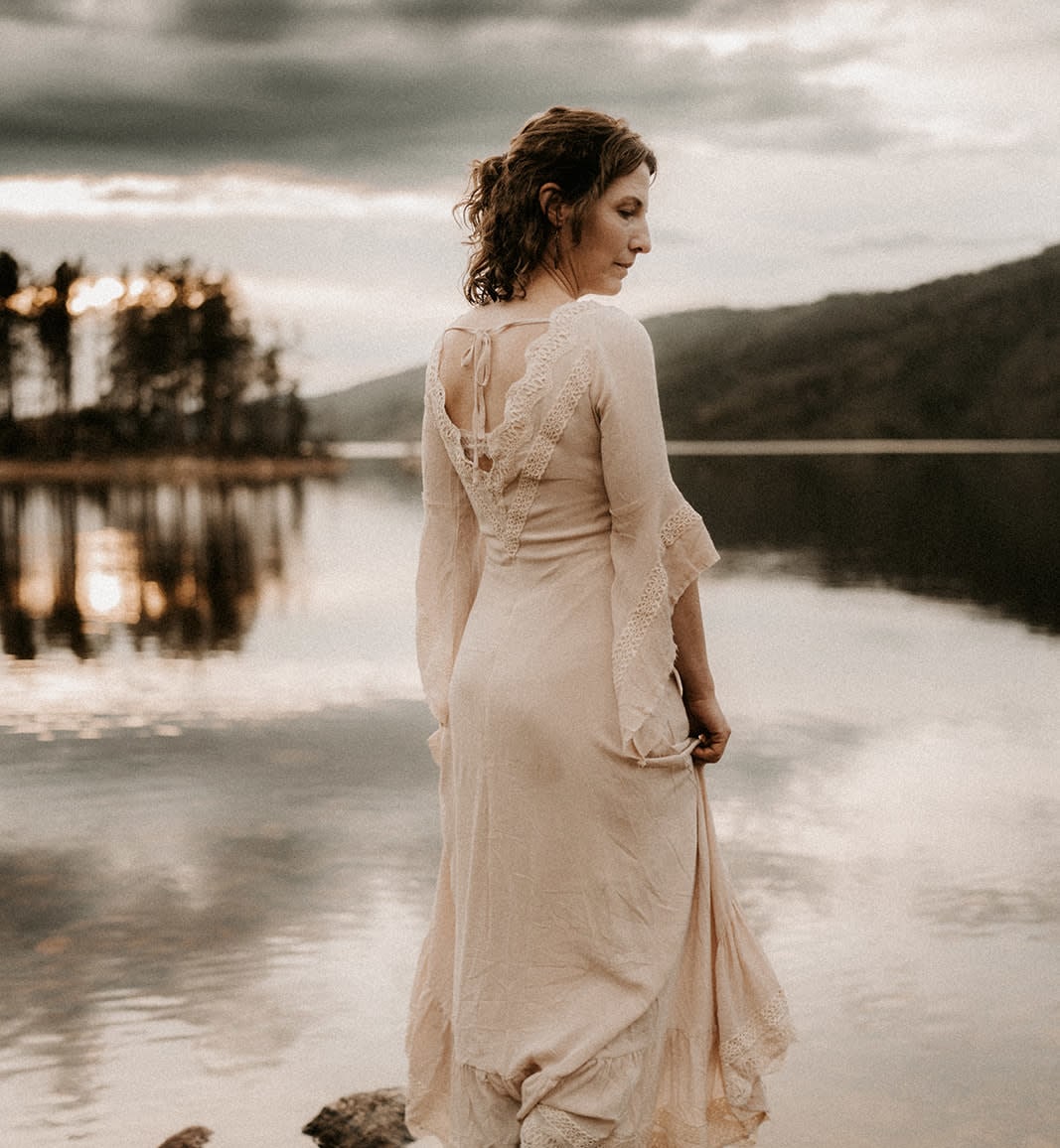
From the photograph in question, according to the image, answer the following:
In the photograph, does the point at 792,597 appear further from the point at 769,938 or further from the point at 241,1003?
the point at 241,1003

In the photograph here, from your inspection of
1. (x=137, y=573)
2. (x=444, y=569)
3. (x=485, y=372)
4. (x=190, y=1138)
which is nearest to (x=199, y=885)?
(x=190, y=1138)

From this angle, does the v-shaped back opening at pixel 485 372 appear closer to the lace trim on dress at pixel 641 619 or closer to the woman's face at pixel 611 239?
the woman's face at pixel 611 239

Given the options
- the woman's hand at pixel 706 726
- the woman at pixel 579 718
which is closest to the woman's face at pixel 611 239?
the woman at pixel 579 718

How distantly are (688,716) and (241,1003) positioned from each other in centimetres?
197

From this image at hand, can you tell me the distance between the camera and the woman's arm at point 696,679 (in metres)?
2.43

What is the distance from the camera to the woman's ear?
2330 mm

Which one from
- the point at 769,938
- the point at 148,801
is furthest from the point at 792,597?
the point at 769,938

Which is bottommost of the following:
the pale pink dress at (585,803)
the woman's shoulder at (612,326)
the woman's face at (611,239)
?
the pale pink dress at (585,803)

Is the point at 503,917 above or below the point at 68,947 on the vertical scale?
above

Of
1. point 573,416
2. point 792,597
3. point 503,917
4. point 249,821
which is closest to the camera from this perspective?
point 573,416

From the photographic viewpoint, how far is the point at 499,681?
2365mm

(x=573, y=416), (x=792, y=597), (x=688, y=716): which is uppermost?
(x=573, y=416)

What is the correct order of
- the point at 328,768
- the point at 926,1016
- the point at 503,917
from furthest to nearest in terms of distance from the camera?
the point at 328,768 < the point at 926,1016 < the point at 503,917

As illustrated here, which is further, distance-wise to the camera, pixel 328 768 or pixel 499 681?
A: pixel 328 768
